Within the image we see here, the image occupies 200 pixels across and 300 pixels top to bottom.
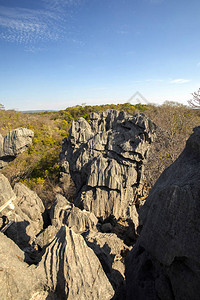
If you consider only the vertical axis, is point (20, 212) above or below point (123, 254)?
above

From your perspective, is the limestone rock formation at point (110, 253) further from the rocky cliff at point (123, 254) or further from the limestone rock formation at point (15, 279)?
the limestone rock formation at point (15, 279)

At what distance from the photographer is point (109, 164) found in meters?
12.2

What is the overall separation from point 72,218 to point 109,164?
15.2ft

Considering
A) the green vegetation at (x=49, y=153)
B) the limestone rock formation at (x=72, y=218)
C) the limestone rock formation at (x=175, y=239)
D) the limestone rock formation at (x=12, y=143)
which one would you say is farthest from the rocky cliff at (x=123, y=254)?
the green vegetation at (x=49, y=153)

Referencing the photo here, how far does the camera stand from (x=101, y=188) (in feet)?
38.5

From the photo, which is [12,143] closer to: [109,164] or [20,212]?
[20,212]

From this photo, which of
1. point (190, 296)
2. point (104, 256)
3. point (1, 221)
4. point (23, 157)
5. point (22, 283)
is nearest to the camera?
point (190, 296)

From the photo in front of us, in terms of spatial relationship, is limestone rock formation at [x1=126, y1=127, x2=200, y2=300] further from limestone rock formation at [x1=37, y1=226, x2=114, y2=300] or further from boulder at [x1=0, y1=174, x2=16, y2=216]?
boulder at [x1=0, y1=174, x2=16, y2=216]

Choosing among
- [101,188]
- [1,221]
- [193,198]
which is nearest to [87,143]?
[101,188]

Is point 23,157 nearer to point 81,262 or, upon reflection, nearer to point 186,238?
point 81,262

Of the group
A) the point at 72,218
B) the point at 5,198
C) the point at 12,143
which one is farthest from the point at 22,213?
the point at 12,143

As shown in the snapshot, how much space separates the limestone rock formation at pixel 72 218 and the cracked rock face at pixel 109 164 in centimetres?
206

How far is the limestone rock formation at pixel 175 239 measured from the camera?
11.3 feet

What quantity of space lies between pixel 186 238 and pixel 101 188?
846 centimetres
